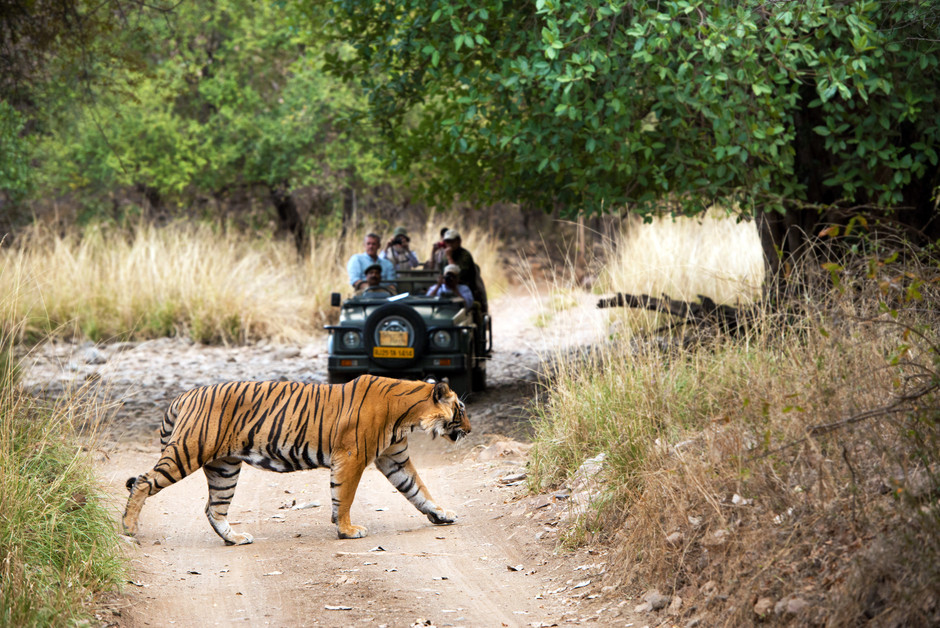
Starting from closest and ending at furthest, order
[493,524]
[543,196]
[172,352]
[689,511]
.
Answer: [689,511] → [493,524] → [543,196] → [172,352]

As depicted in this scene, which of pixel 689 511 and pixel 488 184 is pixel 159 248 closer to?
pixel 488 184

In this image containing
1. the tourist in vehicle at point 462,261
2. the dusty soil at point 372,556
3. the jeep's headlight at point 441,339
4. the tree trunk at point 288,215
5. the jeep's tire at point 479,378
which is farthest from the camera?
the tree trunk at point 288,215

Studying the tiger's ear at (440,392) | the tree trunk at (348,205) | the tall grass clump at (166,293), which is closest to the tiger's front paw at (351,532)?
the tiger's ear at (440,392)

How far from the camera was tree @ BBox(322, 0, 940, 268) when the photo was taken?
6.79 metres

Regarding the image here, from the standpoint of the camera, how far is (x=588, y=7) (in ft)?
23.9

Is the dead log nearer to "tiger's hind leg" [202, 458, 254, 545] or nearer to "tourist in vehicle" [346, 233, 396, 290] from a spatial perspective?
"tourist in vehicle" [346, 233, 396, 290]

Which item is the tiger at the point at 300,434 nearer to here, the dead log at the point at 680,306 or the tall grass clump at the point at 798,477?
the tall grass clump at the point at 798,477

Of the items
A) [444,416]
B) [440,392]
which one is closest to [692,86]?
[440,392]

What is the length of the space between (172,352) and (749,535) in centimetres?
1110

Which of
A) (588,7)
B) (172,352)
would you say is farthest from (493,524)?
(172,352)

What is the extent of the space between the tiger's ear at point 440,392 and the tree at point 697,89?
7.76 ft

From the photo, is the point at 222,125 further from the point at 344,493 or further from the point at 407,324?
the point at 344,493

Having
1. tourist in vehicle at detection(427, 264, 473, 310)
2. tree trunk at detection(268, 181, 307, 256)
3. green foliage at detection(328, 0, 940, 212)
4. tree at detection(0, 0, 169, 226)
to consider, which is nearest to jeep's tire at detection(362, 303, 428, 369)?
tourist in vehicle at detection(427, 264, 473, 310)

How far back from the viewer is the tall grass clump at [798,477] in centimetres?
361
